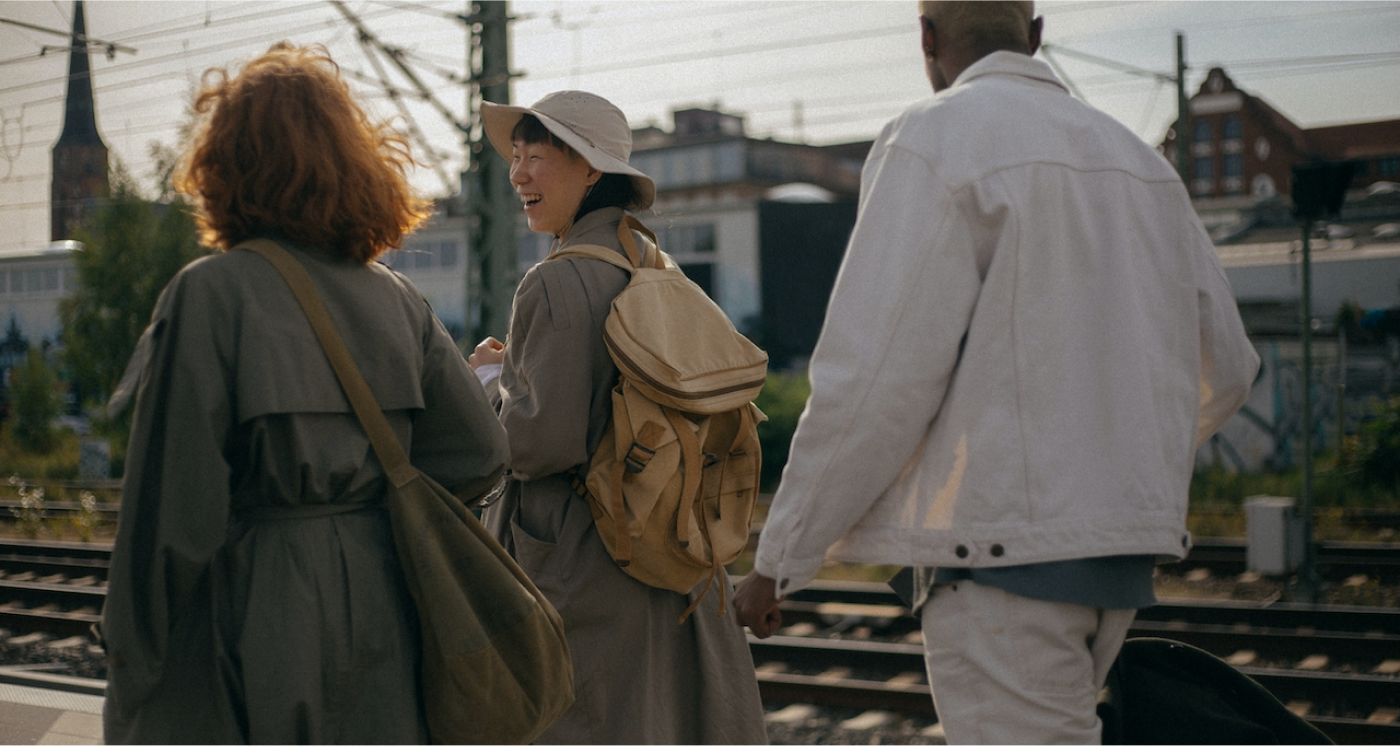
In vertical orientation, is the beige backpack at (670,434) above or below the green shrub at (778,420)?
above

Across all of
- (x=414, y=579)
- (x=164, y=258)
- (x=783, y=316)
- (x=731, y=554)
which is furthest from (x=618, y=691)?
(x=783, y=316)

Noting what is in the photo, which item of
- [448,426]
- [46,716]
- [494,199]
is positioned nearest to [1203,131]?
[494,199]

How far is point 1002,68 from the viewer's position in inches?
87.0

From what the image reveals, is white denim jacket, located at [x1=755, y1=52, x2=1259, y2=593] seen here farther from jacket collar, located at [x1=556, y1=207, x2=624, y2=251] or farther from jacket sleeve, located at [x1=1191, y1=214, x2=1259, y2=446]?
jacket collar, located at [x1=556, y1=207, x2=624, y2=251]

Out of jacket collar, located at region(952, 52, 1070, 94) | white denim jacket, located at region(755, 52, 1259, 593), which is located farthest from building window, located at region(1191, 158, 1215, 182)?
white denim jacket, located at region(755, 52, 1259, 593)

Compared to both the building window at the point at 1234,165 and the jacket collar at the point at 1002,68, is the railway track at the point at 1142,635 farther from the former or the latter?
the building window at the point at 1234,165

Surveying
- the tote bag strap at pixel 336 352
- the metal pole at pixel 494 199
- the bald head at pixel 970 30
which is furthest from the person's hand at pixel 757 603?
the metal pole at pixel 494 199

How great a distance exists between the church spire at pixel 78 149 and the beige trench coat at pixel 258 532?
12.5 metres

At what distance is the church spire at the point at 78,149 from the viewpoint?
53.7 feet

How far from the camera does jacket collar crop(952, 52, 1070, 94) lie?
2209 mm

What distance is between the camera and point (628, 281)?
3.06 m

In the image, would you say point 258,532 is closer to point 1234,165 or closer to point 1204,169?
point 1234,165

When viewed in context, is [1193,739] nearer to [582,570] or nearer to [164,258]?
[582,570]

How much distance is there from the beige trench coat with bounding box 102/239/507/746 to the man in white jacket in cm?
76
